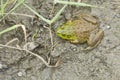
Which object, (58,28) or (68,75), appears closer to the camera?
(68,75)

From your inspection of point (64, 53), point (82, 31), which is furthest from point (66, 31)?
point (64, 53)

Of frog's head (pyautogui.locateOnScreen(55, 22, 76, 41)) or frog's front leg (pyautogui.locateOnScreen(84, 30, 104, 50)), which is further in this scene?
frog's head (pyautogui.locateOnScreen(55, 22, 76, 41))

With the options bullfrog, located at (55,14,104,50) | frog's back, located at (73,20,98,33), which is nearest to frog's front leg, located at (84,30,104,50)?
bullfrog, located at (55,14,104,50)

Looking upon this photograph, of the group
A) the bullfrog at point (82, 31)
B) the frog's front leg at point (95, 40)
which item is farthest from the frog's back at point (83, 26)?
the frog's front leg at point (95, 40)

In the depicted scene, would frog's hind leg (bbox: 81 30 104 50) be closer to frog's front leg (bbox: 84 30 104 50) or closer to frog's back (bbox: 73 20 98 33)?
frog's front leg (bbox: 84 30 104 50)

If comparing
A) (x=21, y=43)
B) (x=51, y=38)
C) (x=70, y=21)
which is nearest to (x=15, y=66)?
(x=21, y=43)

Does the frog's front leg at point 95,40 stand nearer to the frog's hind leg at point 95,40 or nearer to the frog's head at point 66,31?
the frog's hind leg at point 95,40

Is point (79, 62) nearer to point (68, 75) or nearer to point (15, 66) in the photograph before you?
point (68, 75)
